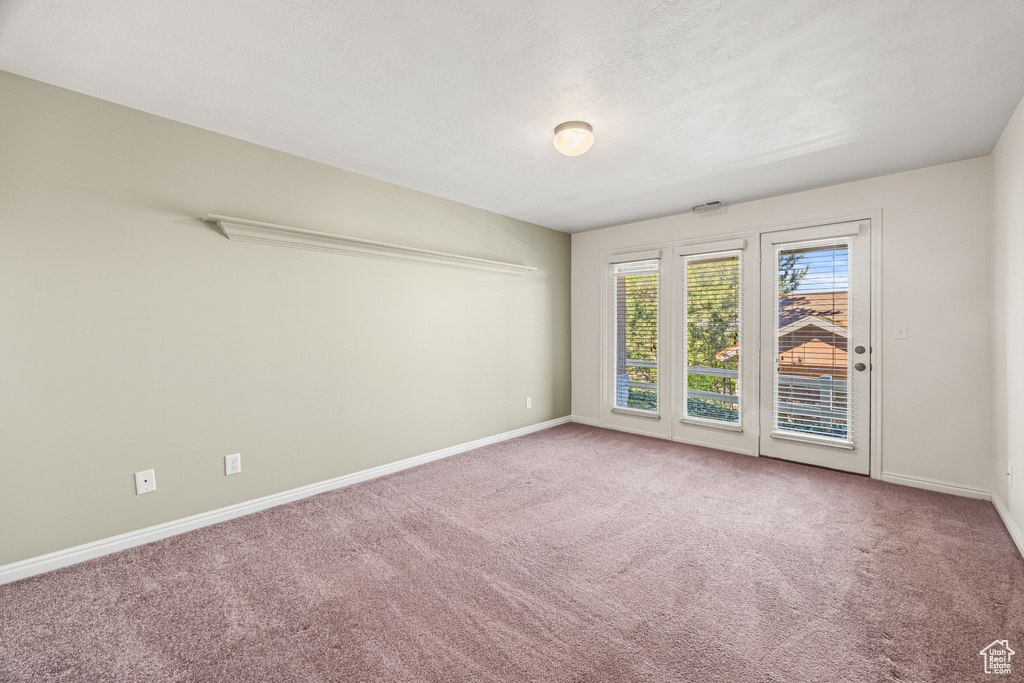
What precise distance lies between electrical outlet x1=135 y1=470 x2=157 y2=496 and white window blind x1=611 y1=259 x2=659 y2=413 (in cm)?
409

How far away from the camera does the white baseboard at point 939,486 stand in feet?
9.67

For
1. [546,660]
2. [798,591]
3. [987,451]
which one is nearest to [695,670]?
[546,660]

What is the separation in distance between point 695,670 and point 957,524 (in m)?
2.30

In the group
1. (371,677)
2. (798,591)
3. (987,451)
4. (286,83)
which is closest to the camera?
(371,677)

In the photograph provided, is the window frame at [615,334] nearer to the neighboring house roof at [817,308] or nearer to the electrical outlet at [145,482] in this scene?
the neighboring house roof at [817,308]

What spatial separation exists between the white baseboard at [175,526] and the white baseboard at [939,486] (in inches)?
143

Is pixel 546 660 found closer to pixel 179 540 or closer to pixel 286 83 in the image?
pixel 179 540

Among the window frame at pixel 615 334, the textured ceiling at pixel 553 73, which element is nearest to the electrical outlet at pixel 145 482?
the textured ceiling at pixel 553 73

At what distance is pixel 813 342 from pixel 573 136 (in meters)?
2.73

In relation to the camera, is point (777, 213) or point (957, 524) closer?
point (957, 524)

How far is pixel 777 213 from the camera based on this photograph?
12.4ft

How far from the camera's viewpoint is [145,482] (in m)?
2.39

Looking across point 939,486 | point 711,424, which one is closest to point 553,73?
point 711,424

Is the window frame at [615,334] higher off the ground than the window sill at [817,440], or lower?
higher
